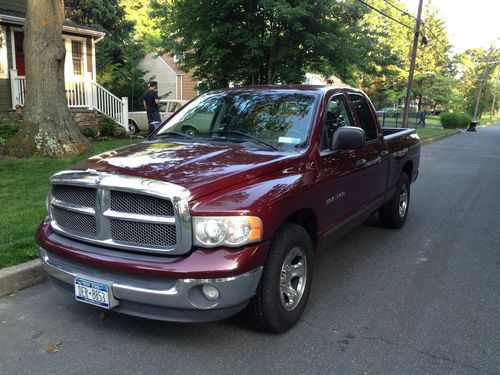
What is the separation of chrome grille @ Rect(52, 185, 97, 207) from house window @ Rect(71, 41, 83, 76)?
16769mm

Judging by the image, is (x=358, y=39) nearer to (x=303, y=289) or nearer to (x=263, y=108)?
(x=263, y=108)

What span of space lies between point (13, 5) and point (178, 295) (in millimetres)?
18230

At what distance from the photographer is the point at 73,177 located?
333 cm

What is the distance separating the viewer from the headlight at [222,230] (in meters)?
2.90

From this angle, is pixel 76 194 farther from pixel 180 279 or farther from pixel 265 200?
pixel 265 200


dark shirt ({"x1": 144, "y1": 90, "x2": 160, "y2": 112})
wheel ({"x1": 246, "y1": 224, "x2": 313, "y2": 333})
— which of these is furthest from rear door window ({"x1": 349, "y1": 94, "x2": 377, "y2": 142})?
dark shirt ({"x1": 144, "y1": 90, "x2": 160, "y2": 112})

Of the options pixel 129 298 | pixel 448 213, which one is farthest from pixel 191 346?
pixel 448 213

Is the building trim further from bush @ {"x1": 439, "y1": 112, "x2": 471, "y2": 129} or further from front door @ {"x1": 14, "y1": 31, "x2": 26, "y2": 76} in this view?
bush @ {"x1": 439, "y1": 112, "x2": 471, "y2": 129}

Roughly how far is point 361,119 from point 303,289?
89.7 inches

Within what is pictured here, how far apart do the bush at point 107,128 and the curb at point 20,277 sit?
11.4m

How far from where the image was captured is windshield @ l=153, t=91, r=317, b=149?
13.3 feet

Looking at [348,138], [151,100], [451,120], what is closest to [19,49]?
[151,100]

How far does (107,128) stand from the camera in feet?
50.0

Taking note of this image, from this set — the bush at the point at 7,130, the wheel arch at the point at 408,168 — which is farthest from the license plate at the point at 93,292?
the bush at the point at 7,130
